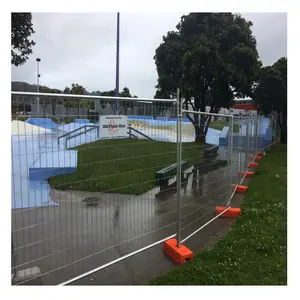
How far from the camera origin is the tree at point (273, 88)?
15.5m

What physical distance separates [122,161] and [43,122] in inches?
43.6

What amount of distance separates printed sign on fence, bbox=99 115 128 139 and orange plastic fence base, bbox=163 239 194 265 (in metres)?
1.58

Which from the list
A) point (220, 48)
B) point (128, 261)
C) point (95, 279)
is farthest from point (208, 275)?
point (220, 48)

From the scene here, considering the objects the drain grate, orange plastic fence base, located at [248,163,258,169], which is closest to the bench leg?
the drain grate

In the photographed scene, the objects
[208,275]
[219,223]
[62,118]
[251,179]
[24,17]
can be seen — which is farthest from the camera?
[24,17]

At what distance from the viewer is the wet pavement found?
11.2 ft

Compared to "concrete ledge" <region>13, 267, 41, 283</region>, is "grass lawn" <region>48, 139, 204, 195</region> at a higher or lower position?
higher

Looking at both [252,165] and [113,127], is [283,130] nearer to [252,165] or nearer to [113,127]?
[252,165]

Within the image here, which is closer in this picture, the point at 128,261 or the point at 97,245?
the point at 128,261

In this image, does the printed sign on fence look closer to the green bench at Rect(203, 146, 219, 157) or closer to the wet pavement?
the wet pavement

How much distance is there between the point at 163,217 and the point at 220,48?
12665 mm

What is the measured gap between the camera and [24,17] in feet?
35.4

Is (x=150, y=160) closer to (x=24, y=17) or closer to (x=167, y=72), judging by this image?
(x=24, y=17)

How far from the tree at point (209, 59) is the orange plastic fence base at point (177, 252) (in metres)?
11.9
